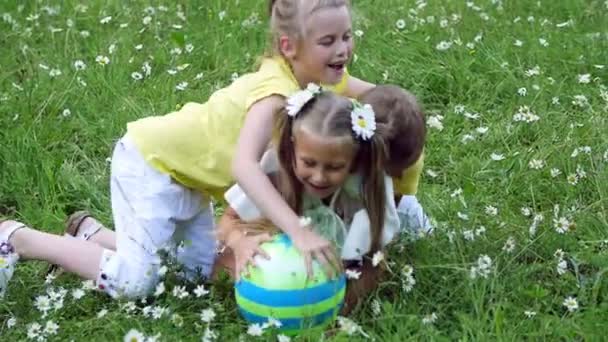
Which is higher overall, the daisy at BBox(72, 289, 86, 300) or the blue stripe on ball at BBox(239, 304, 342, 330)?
the blue stripe on ball at BBox(239, 304, 342, 330)

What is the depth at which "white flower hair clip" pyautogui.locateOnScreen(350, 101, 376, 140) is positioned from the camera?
373 cm

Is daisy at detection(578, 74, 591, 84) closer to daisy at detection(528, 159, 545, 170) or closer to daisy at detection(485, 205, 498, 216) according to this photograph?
daisy at detection(528, 159, 545, 170)

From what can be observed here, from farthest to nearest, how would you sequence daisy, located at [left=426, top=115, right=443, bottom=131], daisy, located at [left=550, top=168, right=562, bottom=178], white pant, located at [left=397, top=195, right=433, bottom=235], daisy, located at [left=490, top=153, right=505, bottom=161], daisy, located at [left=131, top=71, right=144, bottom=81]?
1. daisy, located at [left=131, top=71, right=144, bottom=81]
2. daisy, located at [left=426, top=115, right=443, bottom=131]
3. daisy, located at [left=490, top=153, right=505, bottom=161]
4. daisy, located at [left=550, top=168, right=562, bottom=178]
5. white pant, located at [left=397, top=195, right=433, bottom=235]

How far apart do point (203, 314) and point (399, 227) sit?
31.3 inches

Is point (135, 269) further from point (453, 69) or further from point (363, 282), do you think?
point (453, 69)

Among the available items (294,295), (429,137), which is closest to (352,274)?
(294,295)

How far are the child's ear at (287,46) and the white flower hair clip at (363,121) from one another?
41 cm

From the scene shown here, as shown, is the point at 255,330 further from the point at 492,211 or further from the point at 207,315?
the point at 492,211

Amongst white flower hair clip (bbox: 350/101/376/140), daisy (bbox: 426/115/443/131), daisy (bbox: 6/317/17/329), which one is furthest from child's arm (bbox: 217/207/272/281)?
daisy (bbox: 426/115/443/131)

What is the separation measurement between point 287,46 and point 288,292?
866 millimetres

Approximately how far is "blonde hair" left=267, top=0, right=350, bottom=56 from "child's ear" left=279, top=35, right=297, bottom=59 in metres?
0.01

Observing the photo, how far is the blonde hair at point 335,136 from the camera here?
3.77 metres

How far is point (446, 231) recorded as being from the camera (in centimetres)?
442

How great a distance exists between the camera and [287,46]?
4.13m
